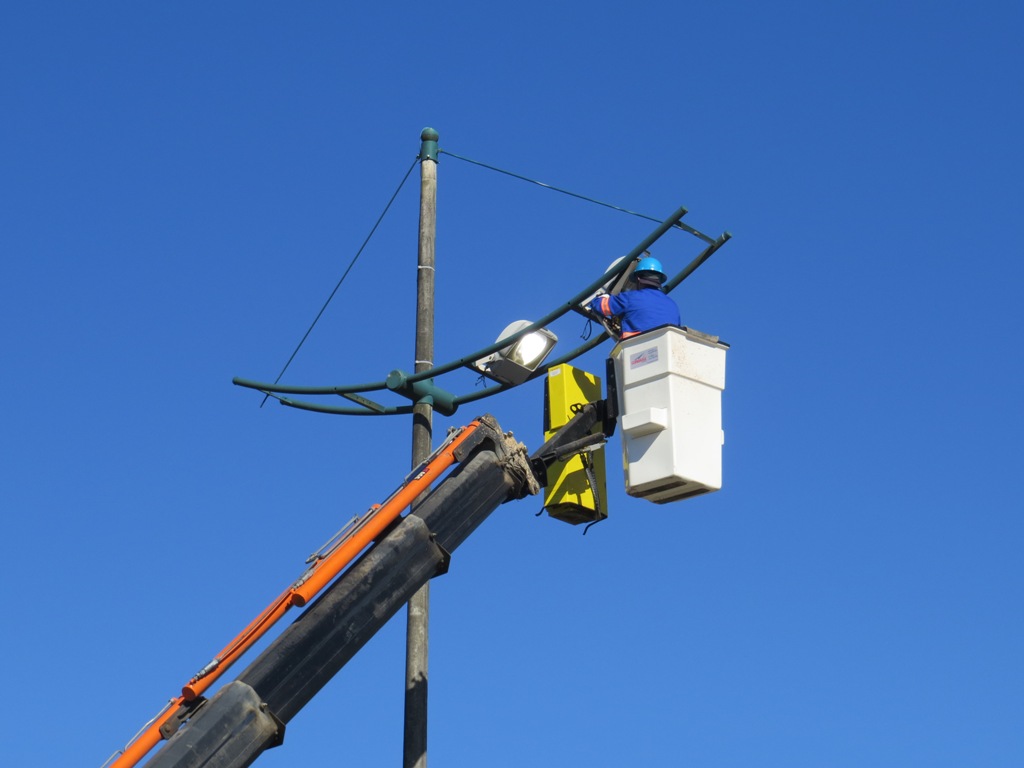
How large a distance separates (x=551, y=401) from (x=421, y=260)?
151 centimetres

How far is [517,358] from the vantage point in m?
12.5

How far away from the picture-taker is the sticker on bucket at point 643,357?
11391 millimetres

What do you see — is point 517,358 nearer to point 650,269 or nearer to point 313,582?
point 650,269

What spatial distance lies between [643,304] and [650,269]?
0.47m

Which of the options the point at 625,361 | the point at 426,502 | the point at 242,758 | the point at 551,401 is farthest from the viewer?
the point at 551,401

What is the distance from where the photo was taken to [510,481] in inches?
436

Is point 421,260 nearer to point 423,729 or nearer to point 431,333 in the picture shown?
point 431,333

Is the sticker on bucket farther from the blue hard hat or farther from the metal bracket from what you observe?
the metal bracket

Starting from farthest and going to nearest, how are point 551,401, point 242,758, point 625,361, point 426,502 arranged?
point 551,401
point 625,361
point 426,502
point 242,758

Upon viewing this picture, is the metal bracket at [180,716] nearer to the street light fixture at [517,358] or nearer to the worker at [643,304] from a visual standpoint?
the street light fixture at [517,358]

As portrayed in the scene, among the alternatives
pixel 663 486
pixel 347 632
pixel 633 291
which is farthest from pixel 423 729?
pixel 633 291

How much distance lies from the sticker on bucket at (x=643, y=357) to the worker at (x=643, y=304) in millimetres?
383

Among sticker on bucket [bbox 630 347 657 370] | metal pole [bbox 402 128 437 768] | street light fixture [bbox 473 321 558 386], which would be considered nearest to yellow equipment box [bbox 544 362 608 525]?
street light fixture [bbox 473 321 558 386]

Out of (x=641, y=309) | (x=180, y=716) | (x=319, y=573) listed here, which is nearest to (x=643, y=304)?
(x=641, y=309)
